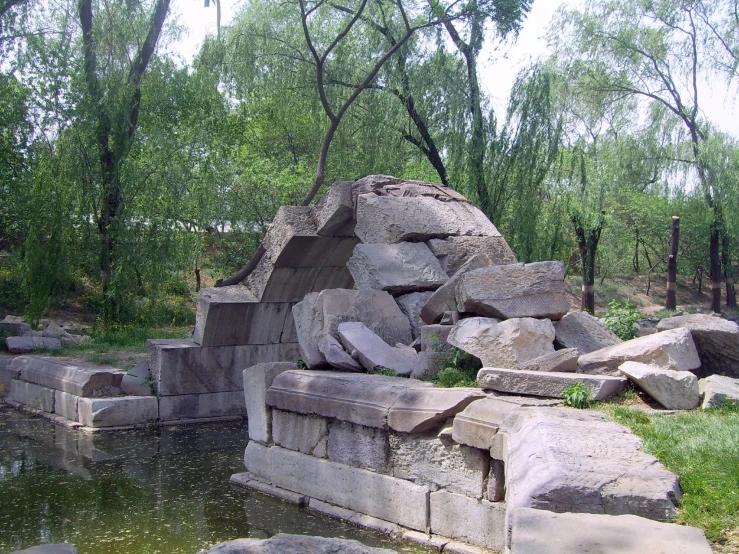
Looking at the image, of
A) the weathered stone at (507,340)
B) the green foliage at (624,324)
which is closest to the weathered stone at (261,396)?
the weathered stone at (507,340)

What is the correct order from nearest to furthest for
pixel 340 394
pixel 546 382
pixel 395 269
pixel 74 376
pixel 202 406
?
pixel 546 382 → pixel 340 394 → pixel 395 269 → pixel 74 376 → pixel 202 406

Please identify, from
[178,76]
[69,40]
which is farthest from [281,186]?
[178,76]

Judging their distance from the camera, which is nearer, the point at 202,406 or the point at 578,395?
the point at 578,395

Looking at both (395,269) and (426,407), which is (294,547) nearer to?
(426,407)

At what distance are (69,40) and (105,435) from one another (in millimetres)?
9628

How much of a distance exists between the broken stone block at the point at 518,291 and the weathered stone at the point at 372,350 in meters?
0.75

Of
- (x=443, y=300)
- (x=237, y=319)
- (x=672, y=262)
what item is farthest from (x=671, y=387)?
(x=672, y=262)

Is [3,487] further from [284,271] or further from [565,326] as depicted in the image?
[565,326]

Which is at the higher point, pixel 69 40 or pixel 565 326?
pixel 69 40

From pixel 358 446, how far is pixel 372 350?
1032mm

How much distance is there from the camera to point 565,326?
20.7 ft

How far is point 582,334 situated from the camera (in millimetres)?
6250

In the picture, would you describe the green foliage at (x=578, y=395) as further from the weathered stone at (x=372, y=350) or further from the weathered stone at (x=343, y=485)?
the weathered stone at (x=372, y=350)

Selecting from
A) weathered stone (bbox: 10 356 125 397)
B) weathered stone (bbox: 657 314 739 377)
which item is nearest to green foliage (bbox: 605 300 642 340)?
weathered stone (bbox: 657 314 739 377)
